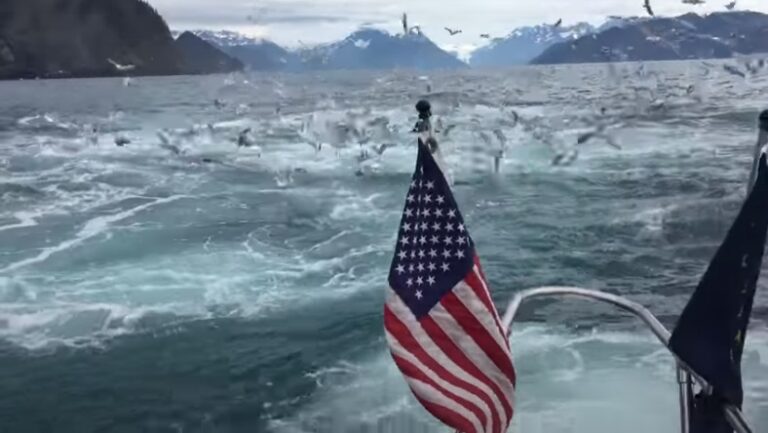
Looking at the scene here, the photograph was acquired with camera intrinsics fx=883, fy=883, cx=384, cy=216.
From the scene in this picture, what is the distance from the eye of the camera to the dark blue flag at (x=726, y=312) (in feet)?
8.75

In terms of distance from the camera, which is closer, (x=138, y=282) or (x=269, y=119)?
(x=138, y=282)

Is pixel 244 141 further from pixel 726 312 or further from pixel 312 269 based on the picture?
pixel 726 312

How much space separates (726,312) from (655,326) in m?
0.63

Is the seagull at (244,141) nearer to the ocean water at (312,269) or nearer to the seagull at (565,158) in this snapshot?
the ocean water at (312,269)

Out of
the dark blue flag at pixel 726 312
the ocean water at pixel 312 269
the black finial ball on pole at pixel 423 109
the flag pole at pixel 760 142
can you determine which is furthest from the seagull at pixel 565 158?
the dark blue flag at pixel 726 312

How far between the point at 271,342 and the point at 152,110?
47.0 m

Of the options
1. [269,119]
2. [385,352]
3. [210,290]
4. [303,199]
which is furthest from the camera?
[269,119]

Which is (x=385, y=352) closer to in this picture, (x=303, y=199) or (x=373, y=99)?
(x=303, y=199)

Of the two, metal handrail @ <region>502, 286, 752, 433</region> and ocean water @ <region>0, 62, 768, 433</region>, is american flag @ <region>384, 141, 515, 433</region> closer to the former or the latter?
metal handrail @ <region>502, 286, 752, 433</region>

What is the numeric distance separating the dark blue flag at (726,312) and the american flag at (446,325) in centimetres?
65

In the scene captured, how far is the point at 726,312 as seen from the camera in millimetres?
2711

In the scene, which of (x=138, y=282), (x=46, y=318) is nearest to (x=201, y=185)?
(x=138, y=282)

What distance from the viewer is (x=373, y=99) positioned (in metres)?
59.1

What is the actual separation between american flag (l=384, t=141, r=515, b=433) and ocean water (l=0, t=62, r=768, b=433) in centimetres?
617
